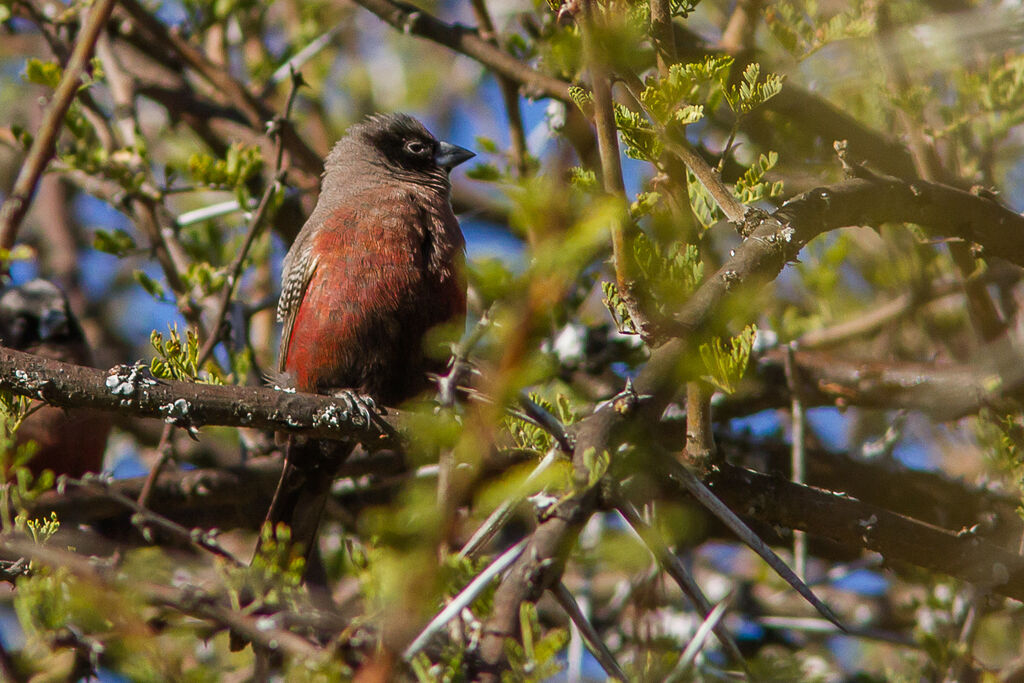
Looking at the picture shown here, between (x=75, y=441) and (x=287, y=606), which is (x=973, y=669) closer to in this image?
(x=287, y=606)

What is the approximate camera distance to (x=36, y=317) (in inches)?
263

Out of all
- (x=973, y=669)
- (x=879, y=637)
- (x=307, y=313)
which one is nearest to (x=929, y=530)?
(x=973, y=669)

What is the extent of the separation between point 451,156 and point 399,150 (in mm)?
312

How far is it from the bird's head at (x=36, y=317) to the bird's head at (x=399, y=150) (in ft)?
6.78

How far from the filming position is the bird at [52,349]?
20.0 feet

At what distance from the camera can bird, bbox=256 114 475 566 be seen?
4902 mm

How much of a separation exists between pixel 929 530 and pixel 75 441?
4.69 m

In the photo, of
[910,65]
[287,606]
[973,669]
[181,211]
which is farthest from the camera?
[181,211]

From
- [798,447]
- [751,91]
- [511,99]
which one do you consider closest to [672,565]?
[751,91]

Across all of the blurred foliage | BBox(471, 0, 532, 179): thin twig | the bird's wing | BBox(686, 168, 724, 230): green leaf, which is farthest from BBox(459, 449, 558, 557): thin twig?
BBox(471, 0, 532, 179): thin twig

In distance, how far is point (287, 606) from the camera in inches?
90.8

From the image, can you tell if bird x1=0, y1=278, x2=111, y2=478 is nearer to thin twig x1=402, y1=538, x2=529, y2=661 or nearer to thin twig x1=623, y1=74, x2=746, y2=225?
thin twig x1=623, y1=74, x2=746, y2=225

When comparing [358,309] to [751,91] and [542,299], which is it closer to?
[751,91]

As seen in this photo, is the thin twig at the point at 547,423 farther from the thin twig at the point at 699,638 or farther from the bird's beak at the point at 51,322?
the bird's beak at the point at 51,322
